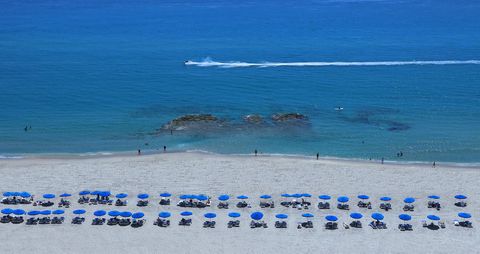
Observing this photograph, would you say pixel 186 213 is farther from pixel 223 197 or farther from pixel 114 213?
pixel 114 213

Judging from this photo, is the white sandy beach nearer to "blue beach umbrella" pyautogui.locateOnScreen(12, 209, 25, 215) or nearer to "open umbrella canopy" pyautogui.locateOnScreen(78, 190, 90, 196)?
"open umbrella canopy" pyautogui.locateOnScreen(78, 190, 90, 196)

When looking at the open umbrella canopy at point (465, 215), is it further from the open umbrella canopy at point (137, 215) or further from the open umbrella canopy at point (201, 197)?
the open umbrella canopy at point (137, 215)

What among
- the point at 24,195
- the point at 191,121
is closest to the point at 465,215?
the point at 24,195

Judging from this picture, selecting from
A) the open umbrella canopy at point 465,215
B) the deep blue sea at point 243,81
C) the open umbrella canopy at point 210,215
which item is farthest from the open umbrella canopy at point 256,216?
the deep blue sea at point 243,81

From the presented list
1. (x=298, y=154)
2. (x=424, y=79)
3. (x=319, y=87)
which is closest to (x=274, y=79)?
(x=319, y=87)

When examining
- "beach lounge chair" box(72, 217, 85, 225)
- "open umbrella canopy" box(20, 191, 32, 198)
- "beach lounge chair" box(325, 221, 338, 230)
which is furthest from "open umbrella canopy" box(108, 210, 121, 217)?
"beach lounge chair" box(325, 221, 338, 230)

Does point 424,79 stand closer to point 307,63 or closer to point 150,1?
point 307,63

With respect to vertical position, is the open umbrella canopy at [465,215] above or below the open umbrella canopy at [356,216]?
above
